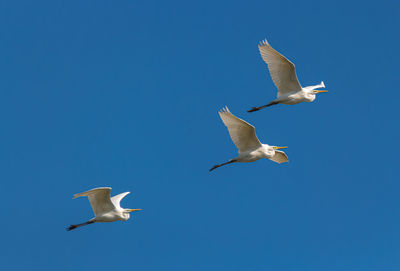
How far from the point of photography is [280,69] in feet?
64.1

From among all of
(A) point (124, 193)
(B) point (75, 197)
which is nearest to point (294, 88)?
(A) point (124, 193)

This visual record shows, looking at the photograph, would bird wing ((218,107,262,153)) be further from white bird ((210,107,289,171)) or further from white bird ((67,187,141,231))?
white bird ((67,187,141,231))

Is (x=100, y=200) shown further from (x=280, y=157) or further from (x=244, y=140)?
(x=280, y=157)

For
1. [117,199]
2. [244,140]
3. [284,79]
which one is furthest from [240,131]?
[117,199]

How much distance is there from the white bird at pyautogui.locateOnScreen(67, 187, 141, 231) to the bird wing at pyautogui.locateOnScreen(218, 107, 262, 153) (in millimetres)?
3630

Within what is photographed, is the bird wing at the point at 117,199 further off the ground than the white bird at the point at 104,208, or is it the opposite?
the bird wing at the point at 117,199

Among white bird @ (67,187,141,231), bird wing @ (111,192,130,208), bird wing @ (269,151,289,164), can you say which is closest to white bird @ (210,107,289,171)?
bird wing @ (269,151,289,164)

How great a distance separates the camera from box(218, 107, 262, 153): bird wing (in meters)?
18.4

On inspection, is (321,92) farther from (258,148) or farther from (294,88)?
(258,148)

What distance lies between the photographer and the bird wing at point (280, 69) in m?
19.0

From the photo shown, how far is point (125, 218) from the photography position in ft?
64.7

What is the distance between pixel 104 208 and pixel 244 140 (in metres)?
4.32

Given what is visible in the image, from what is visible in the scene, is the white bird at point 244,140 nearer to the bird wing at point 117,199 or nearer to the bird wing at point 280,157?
the bird wing at point 280,157

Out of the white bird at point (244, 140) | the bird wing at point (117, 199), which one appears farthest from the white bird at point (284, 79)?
the bird wing at point (117, 199)
